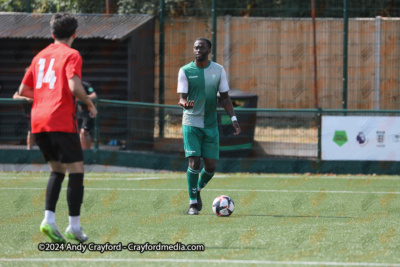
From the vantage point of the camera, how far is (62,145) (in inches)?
245

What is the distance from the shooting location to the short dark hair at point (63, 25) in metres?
6.36

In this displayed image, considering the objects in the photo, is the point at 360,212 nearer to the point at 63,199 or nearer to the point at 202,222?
the point at 202,222

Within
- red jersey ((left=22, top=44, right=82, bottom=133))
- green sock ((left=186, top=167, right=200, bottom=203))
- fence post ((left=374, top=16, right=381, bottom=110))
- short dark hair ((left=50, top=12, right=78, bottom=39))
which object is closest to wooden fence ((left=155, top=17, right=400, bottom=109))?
fence post ((left=374, top=16, right=381, bottom=110))

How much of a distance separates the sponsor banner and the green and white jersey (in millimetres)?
5985

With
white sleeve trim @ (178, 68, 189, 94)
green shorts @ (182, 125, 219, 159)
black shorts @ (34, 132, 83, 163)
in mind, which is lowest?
green shorts @ (182, 125, 219, 159)

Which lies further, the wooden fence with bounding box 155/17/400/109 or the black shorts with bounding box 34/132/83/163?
the wooden fence with bounding box 155/17/400/109

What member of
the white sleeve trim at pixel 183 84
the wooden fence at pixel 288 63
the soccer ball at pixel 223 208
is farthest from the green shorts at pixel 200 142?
the wooden fence at pixel 288 63

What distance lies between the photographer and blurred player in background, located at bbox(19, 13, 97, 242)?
617cm

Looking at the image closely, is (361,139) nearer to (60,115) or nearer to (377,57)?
(377,57)

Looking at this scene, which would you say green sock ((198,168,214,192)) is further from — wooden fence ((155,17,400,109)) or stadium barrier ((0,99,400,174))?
wooden fence ((155,17,400,109))

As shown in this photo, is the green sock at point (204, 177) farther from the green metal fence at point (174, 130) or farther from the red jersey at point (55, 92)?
the green metal fence at point (174, 130)

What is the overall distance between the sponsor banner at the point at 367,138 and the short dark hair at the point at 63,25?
28.7ft

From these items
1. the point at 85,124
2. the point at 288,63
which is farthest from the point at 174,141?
the point at 288,63

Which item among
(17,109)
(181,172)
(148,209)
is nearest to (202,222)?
→ (148,209)
